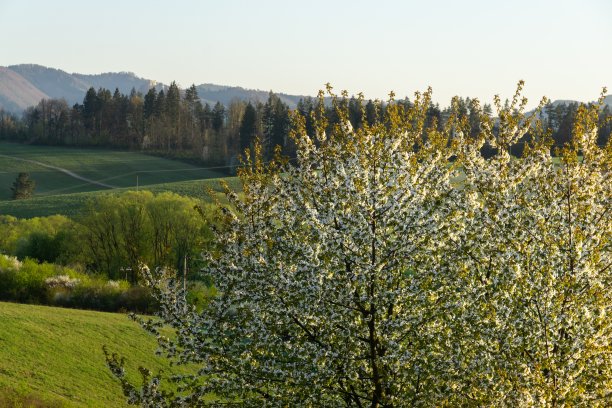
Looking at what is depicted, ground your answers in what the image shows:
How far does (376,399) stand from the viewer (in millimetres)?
12609

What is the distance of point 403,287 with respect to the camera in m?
12.5

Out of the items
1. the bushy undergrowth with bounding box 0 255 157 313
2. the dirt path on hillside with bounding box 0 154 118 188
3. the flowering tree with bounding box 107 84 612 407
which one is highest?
the flowering tree with bounding box 107 84 612 407

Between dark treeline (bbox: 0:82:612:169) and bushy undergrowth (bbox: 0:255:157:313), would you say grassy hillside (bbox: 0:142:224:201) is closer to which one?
dark treeline (bbox: 0:82:612:169)

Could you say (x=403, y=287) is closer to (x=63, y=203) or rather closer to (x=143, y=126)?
(x=63, y=203)

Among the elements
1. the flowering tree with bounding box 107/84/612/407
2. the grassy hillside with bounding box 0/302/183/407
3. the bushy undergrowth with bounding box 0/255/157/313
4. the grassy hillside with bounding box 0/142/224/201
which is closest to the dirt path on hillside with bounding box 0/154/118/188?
the grassy hillside with bounding box 0/142/224/201

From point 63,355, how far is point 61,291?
15.9 meters

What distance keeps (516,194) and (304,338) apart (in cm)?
574

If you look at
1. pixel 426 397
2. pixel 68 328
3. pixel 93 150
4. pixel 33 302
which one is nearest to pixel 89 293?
pixel 33 302

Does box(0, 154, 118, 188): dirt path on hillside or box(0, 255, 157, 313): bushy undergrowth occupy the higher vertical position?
box(0, 154, 118, 188): dirt path on hillside

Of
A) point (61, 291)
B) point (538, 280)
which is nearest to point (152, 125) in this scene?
point (61, 291)

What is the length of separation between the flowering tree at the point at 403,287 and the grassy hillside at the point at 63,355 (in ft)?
43.4

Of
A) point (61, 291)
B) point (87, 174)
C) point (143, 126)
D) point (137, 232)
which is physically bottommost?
point (61, 291)

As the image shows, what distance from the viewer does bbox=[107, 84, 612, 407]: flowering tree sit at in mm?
11484

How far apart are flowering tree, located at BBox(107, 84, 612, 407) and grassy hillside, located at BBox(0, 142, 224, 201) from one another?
343 feet
